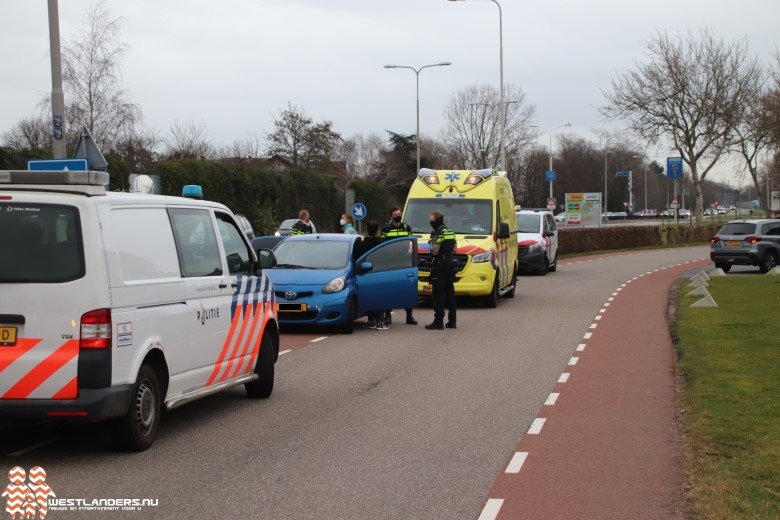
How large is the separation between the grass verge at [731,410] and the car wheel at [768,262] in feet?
53.7

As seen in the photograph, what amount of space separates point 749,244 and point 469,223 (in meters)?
17.1

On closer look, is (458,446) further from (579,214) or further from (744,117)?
(579,214)

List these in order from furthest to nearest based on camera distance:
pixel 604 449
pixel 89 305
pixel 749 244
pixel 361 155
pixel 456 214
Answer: pixel 361 155, pixel 749 244, pixel 456 214, pixel 604 449, pixel 89 305

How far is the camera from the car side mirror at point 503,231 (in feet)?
71.4

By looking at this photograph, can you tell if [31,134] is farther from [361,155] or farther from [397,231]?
[397,231]

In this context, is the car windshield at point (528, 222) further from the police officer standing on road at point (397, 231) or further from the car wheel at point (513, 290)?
the police officer standing on road at point (397, 231)

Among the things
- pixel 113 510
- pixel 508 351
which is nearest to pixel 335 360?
pixel 508 351

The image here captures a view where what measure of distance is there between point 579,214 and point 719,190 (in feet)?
406

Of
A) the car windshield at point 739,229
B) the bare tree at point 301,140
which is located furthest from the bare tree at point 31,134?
the car windshield at point 739,229

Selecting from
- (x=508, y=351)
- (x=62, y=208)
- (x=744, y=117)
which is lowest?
(x=508, y=351)

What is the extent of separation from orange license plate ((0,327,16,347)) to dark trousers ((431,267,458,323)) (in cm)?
1079

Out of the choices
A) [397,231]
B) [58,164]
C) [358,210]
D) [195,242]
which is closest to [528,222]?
[358,210]

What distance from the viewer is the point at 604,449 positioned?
27.2 ft

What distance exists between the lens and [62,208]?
24.4ft
